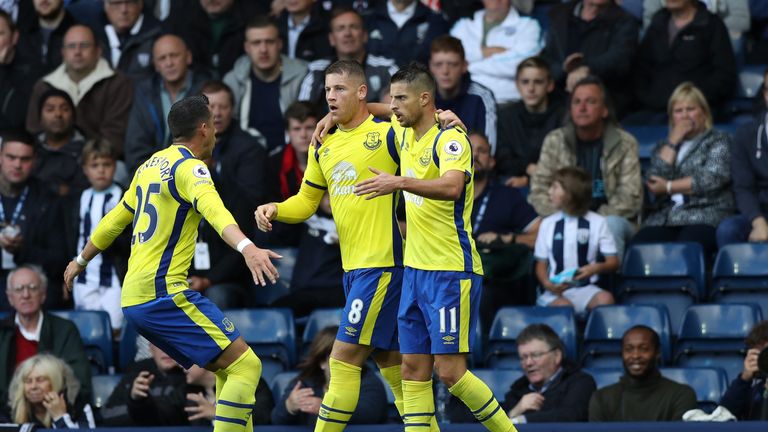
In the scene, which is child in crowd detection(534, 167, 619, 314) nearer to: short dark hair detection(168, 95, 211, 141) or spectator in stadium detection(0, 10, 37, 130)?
short dark hair detection(168, 95, 211, 141)

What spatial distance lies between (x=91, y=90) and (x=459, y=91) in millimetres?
3649

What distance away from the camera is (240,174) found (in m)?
12.7

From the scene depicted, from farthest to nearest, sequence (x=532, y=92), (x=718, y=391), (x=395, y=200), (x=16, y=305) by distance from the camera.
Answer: (x=532, y=92), (x=16, y=305), (x=718, y=391), (x=395, y=200)

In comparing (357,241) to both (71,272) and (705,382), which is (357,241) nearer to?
(71,272)

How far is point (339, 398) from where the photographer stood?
28.0 ft

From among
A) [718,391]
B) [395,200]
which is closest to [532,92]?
[718,391]

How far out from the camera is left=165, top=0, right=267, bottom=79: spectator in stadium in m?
14.7

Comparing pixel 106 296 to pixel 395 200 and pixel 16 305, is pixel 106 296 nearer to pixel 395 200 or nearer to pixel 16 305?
pixel 16 305

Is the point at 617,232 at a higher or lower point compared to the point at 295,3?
lower

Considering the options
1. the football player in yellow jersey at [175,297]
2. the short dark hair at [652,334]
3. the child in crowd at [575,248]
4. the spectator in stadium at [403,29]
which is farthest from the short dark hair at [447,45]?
the football player in yellow jersey at [175,297]

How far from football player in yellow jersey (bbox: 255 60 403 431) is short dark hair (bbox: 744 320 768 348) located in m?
2.65

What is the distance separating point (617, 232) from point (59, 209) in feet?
16.0

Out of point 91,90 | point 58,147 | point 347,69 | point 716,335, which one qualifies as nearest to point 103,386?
point 58,147

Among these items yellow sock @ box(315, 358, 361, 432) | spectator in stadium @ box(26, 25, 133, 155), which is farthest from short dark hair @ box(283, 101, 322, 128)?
yellow sock @ box(315, 358, 361, 432)
